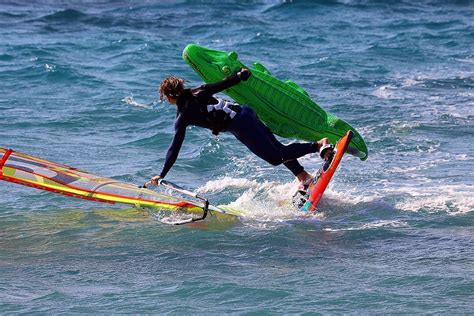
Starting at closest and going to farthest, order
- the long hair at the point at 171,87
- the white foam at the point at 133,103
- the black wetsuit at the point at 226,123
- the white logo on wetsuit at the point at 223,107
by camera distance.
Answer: the long hair at the point at 171,87 < the black wetsuit at the point at 226,123 < the white logo on wetsuit at the point at 223,107 < the white foam at the point at 133,103

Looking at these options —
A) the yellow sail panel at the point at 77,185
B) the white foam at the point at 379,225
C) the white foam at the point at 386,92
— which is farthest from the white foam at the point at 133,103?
the white foam at the point at 379,225

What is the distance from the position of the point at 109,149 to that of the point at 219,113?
3868mm

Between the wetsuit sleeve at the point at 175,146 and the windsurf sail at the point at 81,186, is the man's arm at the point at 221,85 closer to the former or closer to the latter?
the wetsuit sleeve at the point at 175,146

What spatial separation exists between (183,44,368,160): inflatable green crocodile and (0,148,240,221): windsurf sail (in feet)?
4.21

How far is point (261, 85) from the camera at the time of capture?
9789 mm

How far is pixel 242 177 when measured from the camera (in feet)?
37.1

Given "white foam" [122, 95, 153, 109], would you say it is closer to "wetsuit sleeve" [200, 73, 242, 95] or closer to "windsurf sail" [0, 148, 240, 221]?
"windsurf sail" [0, 148, 240, 221]

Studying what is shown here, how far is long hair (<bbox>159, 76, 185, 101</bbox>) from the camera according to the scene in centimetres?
877

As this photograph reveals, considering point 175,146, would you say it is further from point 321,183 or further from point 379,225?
point 379,225

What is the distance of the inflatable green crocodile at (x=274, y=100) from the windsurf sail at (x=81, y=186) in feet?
4.21

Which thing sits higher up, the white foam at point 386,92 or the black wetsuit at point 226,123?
the black wetsuit at point 226,123

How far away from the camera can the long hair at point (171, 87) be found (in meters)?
8.77

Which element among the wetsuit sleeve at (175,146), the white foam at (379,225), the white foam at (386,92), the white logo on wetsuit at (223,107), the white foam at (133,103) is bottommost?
the white foam at (386,92)

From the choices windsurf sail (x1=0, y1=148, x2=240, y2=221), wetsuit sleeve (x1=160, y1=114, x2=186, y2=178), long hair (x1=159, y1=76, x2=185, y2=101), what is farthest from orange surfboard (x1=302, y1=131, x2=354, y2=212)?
long hair (x1=159, y1=76, x2=185, y2=101)
